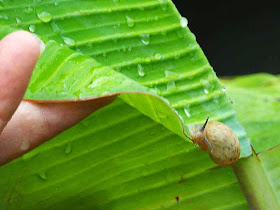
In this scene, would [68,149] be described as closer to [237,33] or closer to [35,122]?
[35,122]

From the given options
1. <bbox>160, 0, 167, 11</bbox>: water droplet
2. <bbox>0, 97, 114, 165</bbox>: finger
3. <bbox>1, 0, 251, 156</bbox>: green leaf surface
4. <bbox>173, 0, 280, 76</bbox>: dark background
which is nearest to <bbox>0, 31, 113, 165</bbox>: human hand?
<bbox>0, 97, 114, 165</bbox>: finger

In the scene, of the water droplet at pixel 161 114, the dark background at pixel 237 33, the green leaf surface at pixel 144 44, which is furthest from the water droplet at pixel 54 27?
the dark background at pixel 237 33

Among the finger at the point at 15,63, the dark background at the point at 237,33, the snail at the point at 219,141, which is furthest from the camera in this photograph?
the dark background at the point at 237,33

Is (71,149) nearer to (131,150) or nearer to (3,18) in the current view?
(131,150)

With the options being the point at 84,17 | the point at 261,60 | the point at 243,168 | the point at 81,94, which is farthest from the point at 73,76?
the point at 261,60

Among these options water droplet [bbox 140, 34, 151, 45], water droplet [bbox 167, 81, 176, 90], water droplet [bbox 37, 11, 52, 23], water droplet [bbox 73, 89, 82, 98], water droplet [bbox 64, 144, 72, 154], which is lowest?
water droplet [bbox 64, 144, 72, 154]

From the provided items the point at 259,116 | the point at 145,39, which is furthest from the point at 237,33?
the point at 145,39

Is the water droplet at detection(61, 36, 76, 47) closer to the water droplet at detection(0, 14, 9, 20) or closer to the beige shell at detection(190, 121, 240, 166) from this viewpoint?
the water droplet at detection(0, 14, 9, 20)

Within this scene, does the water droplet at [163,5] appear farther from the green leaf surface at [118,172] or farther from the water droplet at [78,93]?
the water droplet at [78,93]
